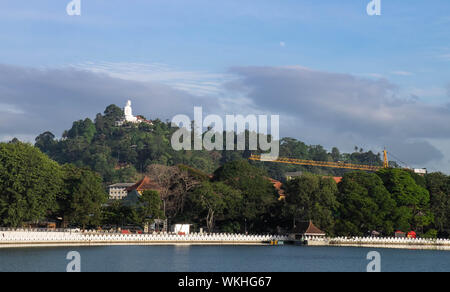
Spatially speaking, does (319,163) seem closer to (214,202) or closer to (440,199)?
(440,199)

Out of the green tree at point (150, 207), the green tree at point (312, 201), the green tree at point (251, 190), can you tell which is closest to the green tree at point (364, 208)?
the green tree at point (312, 201)

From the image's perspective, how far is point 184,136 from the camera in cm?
19762

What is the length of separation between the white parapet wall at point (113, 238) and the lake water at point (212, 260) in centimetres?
479

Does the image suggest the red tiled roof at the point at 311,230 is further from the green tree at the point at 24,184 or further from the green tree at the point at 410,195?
the green tree at the point at 24,184

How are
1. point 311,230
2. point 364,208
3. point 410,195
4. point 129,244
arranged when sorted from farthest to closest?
1. point 410,195
2. point 364,208
3. point 311,230
4. point 129,244

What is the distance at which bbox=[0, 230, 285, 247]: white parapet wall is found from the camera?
236ft

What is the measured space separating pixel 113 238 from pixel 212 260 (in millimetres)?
21696

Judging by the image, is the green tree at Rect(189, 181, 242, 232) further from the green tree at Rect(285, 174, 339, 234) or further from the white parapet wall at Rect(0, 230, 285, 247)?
the green tree at Rect(285, 174, 339, 234)

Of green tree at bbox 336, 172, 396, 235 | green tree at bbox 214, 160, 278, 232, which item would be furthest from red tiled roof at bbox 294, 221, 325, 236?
→ green tree at bbox 214, 160, 278, 232

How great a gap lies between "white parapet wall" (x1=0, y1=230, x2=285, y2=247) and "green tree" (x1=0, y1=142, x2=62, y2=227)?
2225mm

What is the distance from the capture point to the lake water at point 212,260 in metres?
52.0

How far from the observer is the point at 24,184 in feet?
245

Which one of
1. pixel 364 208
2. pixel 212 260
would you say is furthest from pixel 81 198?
pixel 364 208
